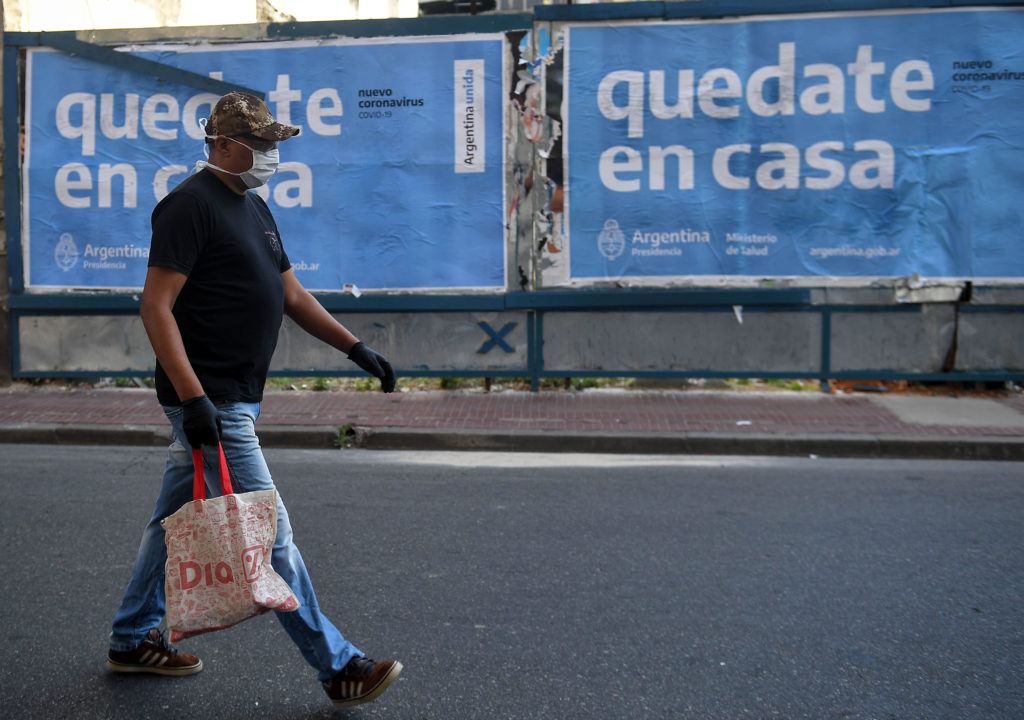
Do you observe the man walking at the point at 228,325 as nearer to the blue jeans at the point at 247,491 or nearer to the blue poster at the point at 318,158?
the blue jeans at the point at 247,491

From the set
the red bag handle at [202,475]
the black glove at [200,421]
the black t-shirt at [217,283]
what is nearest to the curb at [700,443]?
the black t-shirt at [217,283]

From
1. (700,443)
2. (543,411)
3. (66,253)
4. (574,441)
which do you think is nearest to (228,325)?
(574,441)

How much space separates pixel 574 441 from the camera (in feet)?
24.9

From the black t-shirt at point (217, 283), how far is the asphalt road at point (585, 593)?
1202 mm

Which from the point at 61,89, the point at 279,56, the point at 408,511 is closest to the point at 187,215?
the point at 408,511

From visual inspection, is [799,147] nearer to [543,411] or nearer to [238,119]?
[543,411]

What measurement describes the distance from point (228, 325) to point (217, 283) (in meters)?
0.14

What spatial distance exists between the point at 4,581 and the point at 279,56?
21.9 ft

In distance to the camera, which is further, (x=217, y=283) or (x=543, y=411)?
(x=543, y=411)

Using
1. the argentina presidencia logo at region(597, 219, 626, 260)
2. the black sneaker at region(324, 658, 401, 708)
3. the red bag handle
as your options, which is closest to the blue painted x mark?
the argentina presidencia logo at region(597, 219, 626, 260)

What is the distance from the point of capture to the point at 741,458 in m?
7.32

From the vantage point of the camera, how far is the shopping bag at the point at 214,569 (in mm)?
2785

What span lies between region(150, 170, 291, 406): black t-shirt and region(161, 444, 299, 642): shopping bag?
43cm

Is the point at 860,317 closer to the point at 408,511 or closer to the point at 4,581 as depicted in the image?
the point at 408,511
